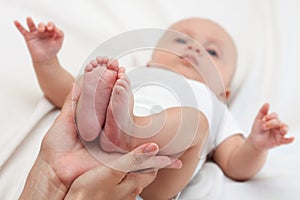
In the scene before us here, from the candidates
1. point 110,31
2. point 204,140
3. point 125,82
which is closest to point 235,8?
point 110,31

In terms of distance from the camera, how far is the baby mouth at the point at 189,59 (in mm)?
1081

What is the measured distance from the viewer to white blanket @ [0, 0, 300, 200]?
1.00m

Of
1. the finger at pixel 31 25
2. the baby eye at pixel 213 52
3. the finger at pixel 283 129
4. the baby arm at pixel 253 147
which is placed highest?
the finger at pixel 31 25

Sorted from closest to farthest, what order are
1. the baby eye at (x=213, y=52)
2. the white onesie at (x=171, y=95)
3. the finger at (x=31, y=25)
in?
1. the white onesie at (x=171, y=95)
2. the finger at (x=31, y=25)
3. the baby eye at (x=213, y=52)

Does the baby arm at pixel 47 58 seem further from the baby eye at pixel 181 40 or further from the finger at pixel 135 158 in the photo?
the finger at pixel 135 158

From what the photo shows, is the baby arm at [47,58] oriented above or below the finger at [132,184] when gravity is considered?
above

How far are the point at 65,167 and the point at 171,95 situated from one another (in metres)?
0.24

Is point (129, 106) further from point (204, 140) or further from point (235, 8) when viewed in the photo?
point (235, 8)

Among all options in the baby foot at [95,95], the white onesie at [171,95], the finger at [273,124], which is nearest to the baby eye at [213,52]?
the white onesie at [171,95]

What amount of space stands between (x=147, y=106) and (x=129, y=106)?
0.09 metres

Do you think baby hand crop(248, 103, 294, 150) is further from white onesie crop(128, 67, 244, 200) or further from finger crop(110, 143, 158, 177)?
finger crop(110, 143, 158, 177)

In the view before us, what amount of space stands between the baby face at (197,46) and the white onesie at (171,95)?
10 centimetres

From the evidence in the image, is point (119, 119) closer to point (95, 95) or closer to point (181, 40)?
point (95, 95)

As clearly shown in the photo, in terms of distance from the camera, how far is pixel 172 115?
2.78 feet
